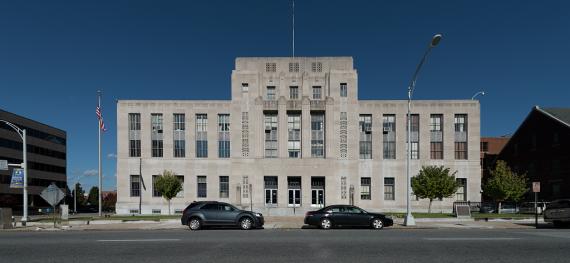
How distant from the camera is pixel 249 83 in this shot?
5047 cm

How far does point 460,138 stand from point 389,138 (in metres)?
8.76

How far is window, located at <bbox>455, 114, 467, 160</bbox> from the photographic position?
1962 inches

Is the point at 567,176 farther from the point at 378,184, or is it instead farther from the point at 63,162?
the point at 63,162

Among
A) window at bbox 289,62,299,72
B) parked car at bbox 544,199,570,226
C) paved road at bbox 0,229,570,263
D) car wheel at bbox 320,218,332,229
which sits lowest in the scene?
car wheel at bbox 320,218,332,229

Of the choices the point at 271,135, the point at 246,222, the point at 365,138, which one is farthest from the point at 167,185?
the point at 365,138

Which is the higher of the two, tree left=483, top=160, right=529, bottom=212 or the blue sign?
the blue sign

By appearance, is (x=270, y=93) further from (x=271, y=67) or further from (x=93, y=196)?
(x=93, y=196)

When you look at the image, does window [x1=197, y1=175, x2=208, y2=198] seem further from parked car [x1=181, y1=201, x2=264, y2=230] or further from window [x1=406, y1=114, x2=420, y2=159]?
parked car [x1=181, y1=201, x2=264, y2=230]

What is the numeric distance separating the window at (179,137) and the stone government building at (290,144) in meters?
0.12

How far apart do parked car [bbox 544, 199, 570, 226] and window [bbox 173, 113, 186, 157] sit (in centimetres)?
3881

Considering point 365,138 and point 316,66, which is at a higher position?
point 316,66

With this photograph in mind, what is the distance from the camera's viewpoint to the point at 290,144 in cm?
5019

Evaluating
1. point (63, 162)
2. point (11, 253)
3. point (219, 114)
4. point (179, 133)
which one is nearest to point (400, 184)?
point (219, 114)

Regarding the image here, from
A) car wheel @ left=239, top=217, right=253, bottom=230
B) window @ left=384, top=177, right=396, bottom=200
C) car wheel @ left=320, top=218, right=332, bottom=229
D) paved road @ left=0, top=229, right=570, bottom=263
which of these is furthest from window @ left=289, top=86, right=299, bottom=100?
paved road @ left=0, top=229, right=570, bottom=263
